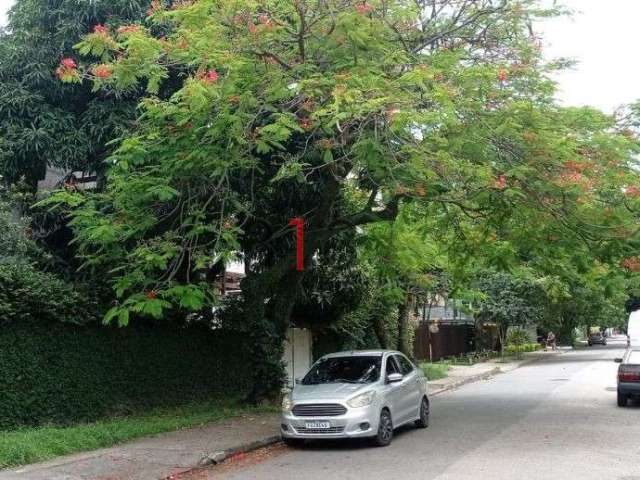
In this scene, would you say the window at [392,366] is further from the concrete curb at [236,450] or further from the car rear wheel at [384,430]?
the concrete curb at [236,450]

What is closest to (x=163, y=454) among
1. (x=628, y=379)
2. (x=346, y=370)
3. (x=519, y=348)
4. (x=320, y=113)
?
(x=346, y=370)

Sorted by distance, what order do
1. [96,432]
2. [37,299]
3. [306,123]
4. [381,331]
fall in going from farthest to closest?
[381,331] → [37,299] → [96,432] → [306,123]

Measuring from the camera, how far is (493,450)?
10.4 meters

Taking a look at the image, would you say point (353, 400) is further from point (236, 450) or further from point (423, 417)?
point (423, 417)

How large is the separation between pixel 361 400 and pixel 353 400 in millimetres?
135

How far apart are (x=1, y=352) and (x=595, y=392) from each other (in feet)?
51.6

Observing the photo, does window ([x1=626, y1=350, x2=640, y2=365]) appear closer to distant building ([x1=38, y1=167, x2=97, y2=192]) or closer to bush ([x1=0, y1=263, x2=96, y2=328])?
bush ([x1=0, y1=263, x2=96, y2=328])

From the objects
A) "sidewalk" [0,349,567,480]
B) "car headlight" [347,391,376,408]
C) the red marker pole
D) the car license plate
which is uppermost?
the red marker pole

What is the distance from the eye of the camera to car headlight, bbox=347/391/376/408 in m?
10.7

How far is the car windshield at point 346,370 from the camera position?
38.7ft

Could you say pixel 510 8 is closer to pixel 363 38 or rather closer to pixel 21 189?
pixel 363 38

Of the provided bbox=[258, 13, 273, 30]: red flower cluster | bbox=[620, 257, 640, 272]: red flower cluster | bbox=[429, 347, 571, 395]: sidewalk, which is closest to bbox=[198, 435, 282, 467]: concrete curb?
bbox=[258, 13, 273, 30]: red flower cluster

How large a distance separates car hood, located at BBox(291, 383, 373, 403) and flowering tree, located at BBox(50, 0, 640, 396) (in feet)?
7.78

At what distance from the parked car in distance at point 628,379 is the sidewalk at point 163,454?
792cm
